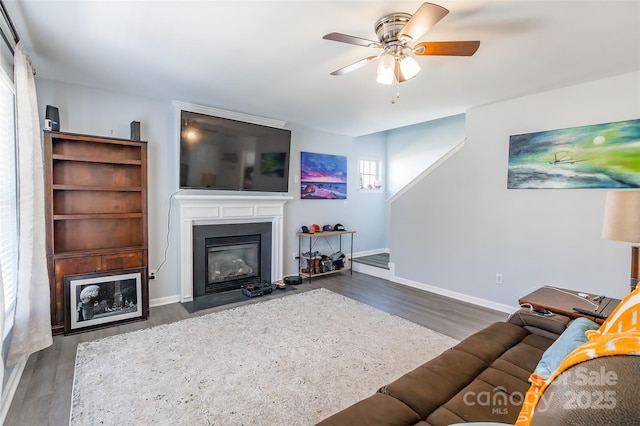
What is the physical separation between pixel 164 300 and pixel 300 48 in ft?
10.8

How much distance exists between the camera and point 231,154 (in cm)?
398

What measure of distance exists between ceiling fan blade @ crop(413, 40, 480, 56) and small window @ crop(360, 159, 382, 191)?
4009 mm

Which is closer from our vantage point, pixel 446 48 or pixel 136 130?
pixel 446 48

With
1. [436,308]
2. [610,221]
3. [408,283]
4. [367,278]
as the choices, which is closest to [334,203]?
[367,278]

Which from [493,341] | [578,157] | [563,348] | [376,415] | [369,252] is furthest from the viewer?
[369,252]

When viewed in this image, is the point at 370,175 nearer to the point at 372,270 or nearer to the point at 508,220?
the point at 372,270

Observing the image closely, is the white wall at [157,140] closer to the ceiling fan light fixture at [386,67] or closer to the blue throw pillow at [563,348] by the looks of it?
the ceiling fan light fixture at [386,67]

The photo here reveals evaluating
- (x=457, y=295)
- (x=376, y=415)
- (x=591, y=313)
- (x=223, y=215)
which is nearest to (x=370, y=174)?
(x=457, y=295)

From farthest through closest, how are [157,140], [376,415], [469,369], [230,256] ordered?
[230,256] → [157,140] → [469,369] → [376,415]

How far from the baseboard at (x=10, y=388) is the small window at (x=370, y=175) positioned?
5.17m

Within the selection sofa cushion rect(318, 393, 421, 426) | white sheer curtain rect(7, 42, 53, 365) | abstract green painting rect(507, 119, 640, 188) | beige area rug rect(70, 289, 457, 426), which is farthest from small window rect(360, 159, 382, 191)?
sofa cushion rect(318, 393, 421, 426)

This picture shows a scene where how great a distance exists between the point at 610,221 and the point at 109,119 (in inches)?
179

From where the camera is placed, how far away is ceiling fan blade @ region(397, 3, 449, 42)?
4.90 ft

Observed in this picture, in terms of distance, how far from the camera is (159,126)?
3635 mm
